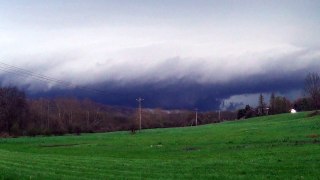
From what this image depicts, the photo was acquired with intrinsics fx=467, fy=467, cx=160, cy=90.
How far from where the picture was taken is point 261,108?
192m

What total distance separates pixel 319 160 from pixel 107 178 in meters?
13.3

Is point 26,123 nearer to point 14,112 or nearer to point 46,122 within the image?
point 14,112

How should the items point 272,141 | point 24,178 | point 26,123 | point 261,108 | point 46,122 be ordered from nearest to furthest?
point 24,178
point 272,141
point 26,123
point 46,122
point 261,108

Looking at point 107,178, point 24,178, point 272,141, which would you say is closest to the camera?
point 24,178

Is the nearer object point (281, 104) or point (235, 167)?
point (235, 167)

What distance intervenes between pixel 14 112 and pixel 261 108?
98183mm

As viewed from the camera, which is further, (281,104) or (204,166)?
(281,104)

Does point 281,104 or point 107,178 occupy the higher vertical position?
point 281,104

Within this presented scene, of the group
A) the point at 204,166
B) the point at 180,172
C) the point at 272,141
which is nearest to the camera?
the point at 180,172

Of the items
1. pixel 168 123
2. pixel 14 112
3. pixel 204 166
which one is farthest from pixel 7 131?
pixel 204 166

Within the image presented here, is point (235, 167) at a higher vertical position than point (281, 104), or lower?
lower

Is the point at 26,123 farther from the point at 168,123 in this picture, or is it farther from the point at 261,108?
the point at 261,108

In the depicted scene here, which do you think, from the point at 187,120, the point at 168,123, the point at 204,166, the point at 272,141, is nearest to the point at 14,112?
the point at 168,123

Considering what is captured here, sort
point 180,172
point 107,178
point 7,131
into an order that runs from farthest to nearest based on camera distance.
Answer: point 7,131
point 180,172
point 107,178
